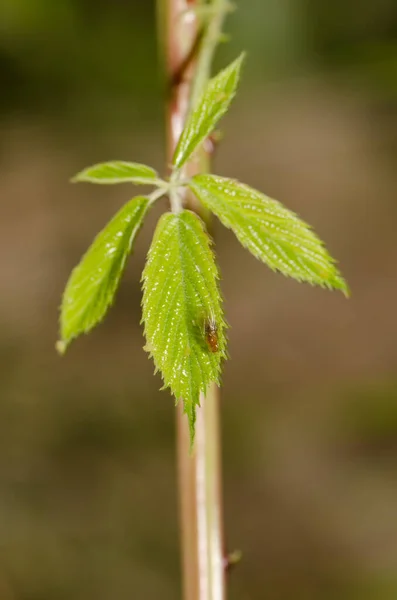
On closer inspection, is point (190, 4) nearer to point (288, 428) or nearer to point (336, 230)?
point (288, 428)

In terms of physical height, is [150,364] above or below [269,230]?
above

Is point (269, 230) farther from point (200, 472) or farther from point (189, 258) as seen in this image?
point (200, 472)

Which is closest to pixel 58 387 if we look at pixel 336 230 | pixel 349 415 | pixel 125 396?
pixel 125 396

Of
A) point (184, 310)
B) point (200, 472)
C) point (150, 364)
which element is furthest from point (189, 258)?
point (150, 364)

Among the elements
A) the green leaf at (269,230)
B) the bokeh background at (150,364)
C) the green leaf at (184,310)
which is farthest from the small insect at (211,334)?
the bokeh background at (150,364)

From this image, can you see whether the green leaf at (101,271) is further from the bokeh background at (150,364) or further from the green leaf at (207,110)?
the bokeh background at (150,364)

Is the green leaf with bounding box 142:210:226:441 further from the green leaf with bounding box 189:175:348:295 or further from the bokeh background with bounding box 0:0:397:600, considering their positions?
the bokeh background with bounding box 0:0:397:600

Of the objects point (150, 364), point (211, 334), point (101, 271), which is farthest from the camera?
point (150, 364)
